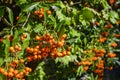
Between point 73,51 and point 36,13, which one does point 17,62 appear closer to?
point 36,13

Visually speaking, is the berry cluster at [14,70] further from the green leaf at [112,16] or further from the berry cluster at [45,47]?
the green leaf at [112,16]

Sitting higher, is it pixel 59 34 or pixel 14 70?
pixel 59 34

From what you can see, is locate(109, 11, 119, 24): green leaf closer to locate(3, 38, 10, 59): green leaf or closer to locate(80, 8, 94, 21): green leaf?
locate(80, 8, 94, 21): green leaf

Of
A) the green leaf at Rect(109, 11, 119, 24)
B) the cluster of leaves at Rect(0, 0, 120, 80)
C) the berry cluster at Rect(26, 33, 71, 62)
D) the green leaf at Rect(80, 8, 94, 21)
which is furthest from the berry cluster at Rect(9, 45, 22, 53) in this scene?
the green leaf at Rect(109, 11, 119, 24)

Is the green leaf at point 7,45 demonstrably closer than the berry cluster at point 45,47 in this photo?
Yes

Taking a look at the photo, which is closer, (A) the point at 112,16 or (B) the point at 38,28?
(B) the point at 38,28

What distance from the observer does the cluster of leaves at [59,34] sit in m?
2.51

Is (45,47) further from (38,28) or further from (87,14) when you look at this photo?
(87,14)

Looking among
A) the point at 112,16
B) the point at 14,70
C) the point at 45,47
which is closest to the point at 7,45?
the point at 14,70

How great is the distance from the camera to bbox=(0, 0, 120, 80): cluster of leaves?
8.24ft

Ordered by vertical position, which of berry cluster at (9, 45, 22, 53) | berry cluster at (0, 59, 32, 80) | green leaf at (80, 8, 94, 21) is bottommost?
berry cluster at (0, 59, 32, 80)

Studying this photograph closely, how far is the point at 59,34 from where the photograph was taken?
2502mm

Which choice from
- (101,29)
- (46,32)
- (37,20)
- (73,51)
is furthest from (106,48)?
(46,32)

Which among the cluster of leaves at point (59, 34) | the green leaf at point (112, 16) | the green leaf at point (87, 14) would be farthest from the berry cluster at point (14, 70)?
the green leaf at point (112, 16)
